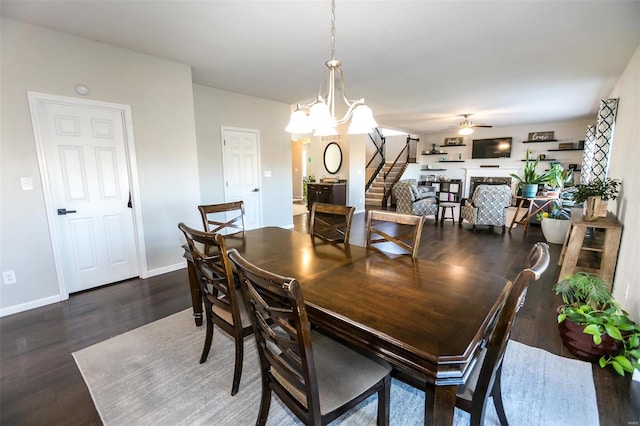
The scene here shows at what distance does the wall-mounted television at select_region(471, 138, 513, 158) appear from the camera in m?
9.23

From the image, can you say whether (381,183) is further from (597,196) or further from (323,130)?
(323,130)

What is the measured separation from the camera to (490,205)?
5.50 metres

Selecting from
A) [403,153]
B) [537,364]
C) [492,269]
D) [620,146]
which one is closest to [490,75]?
[620,146]

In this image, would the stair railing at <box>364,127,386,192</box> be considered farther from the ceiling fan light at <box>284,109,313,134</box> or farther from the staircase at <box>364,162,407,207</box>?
the ceiling fan light at <box>284,109,313,134</box>

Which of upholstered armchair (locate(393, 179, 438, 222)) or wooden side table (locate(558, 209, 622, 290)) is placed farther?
upholstered armchair (locate(393, 179, 438, 222))

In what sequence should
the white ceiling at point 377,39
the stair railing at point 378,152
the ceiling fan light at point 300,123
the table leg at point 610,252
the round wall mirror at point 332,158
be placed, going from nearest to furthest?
the ceiling fan light at point 300,123
the white ceiling at point 377,39
the table leg at point 610,252
the round wall mirror at point 332,158
the stair railing at point 378,152

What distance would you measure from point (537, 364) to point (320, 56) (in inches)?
133

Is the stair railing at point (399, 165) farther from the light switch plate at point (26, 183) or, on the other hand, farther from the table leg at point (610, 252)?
the light switch plate at point (26, 183)

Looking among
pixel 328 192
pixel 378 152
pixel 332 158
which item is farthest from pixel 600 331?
pixel 378 152

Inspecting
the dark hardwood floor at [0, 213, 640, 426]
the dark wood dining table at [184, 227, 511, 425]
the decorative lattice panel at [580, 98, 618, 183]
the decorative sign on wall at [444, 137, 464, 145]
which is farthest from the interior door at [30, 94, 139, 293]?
the decorative sign on wall at [444, 137, 464, 145]

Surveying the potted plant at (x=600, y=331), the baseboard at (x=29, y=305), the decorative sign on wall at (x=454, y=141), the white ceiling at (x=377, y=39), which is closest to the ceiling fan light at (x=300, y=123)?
the white ceiling at (x=377, y=39)

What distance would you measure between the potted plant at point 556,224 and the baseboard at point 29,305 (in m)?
6.57

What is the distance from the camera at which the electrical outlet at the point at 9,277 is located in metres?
2.57

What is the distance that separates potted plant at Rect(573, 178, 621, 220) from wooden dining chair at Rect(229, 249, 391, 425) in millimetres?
→ 2823
